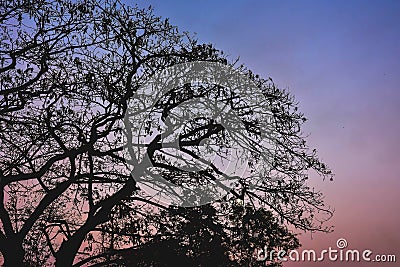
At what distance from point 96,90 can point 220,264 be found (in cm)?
421

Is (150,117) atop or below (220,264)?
atop

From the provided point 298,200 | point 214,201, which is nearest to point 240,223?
point 214,201

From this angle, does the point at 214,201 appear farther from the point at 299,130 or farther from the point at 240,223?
the point at 299,130

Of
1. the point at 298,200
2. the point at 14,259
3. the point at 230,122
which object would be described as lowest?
the point at 14,259

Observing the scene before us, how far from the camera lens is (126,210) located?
38.5 feet

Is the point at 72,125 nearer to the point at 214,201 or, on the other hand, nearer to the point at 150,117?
the point at 150,117

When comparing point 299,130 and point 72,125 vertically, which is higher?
point 299,130

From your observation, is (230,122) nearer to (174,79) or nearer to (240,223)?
(174,79)

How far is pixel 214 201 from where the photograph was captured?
36.9 feet

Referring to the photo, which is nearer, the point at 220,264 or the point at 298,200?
the point at 220,264

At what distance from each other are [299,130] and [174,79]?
9.33ft

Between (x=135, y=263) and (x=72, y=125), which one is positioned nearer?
(x=72, y=125)

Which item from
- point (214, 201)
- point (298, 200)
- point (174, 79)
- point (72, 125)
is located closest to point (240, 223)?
point (214, 201)

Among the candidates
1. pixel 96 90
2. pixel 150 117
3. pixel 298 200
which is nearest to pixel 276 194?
pixel 298 200
